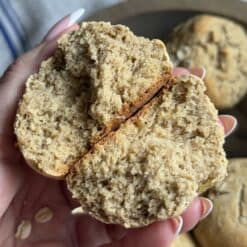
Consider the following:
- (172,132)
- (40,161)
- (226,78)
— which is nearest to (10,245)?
(40,161)

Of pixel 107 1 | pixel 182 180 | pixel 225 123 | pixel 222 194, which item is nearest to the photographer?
pixel 182 180

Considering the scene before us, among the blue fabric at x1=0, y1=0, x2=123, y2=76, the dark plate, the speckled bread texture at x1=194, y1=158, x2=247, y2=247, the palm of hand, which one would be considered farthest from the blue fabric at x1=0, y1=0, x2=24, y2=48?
the speckled bread texture at x1=194, y1=158, x2=247, y2=247

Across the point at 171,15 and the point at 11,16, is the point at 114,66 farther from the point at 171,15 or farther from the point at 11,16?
the point at 11,16

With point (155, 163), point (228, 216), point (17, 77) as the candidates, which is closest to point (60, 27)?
point (17, 77)

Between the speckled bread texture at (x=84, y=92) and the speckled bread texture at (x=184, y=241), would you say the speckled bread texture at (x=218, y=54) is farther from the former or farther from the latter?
the speckled bread texture at (x=84, y=92)

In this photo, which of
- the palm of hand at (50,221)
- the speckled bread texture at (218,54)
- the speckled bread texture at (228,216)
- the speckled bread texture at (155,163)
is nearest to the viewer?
the speckled bread texture at (155,163)

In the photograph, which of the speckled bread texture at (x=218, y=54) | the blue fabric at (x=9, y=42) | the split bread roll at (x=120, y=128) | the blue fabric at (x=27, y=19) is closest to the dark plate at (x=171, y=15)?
the speckled bread texture at (x=218, y=54)

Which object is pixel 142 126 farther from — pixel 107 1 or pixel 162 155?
pixel 107 1

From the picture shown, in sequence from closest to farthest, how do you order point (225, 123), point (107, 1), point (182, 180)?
point (182, 180) → point (225, 123) → point (107, 1)
